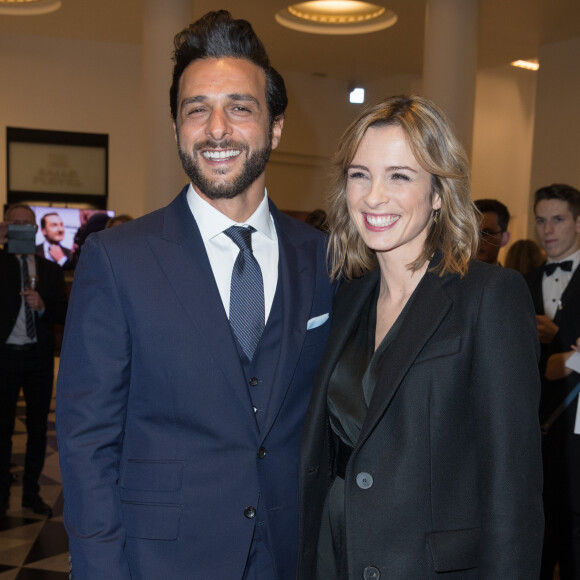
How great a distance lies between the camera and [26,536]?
441 cm

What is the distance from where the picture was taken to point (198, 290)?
1.79 m

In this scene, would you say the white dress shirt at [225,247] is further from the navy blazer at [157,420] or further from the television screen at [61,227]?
the television screen at [61,227]

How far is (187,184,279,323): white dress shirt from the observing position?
1909mm

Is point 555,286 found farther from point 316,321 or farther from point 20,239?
point 20,239

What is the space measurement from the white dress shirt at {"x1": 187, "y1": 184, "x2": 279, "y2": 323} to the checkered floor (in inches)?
107

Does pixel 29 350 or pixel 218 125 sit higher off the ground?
pixel 218 125

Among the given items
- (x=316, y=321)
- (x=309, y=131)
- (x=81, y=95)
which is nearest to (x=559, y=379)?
(x=316, y=321)

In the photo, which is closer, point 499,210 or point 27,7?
point 499,210

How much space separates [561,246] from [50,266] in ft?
10.6

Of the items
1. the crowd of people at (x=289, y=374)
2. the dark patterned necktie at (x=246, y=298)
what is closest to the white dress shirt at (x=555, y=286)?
the crowd of people at (x=289, y=374)

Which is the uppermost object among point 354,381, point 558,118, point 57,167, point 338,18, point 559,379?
point 338,18

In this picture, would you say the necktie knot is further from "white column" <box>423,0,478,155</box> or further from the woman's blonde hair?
"white column" <box>423,0,478,155</box>

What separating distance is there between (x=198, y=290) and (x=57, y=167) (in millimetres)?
10232

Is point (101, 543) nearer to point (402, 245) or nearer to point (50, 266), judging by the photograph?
point (402, 245)
